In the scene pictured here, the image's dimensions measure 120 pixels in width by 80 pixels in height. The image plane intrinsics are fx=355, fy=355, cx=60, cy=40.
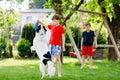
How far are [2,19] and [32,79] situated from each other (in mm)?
20278

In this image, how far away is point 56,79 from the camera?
29.3 ft

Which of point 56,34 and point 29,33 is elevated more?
point 56,34

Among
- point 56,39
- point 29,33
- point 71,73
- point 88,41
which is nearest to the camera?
point 56,39

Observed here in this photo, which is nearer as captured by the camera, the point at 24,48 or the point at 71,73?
the point at 71,73

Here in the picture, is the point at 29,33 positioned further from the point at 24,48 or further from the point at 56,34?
the point at 56,34

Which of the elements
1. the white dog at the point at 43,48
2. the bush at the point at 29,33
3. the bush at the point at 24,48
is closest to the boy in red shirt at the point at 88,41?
the white dog at the point at 43,48

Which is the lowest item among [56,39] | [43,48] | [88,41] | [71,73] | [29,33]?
[29,33]

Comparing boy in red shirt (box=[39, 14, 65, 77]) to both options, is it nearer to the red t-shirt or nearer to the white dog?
the red t-shirt

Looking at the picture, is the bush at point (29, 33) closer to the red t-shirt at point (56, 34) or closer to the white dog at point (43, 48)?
the red t-shirt at point (56, 34)

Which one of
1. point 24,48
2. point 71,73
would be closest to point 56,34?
point 71,73

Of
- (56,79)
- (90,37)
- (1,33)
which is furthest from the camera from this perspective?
(1,33)

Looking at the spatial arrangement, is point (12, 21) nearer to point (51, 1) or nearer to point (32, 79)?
point (51, 1)

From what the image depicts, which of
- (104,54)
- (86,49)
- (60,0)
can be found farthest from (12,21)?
(86,49)

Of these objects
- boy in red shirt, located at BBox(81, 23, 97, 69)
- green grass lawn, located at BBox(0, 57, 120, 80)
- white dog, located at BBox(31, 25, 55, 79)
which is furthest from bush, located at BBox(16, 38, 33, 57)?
white dog, located at BBox(31, 25, 55, 79)
